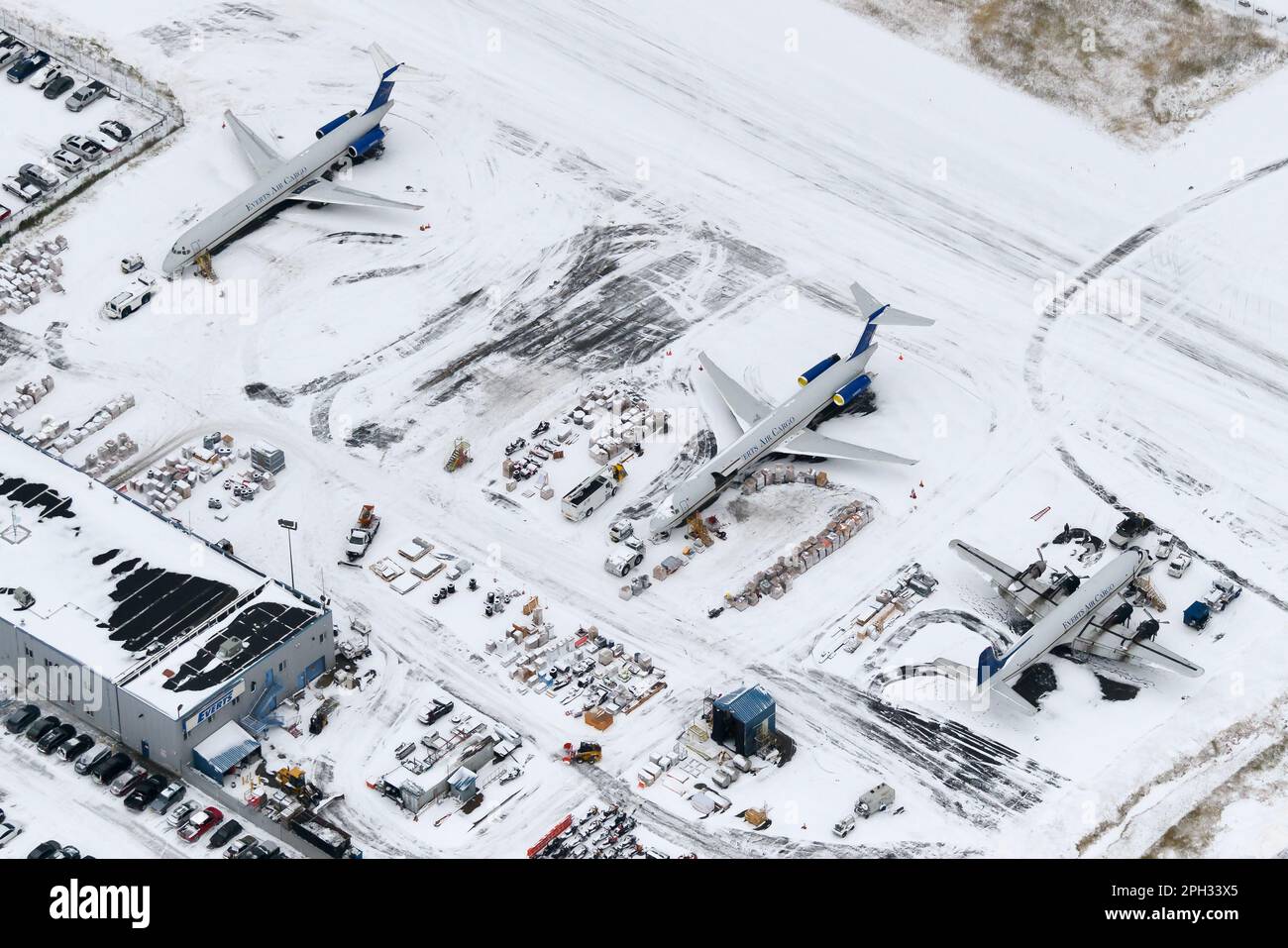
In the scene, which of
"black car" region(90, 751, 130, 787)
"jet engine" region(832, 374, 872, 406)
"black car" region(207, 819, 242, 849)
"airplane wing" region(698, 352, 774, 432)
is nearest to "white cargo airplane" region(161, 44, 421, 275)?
"airplane wing" region(698, 352, 774, 432)

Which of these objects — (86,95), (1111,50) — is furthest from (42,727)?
(1111,50)

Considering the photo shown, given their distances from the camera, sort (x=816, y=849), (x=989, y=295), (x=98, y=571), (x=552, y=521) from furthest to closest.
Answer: (x=989, y=295) → (x=552, y=521) → (x=98, y=571) → (x=816, y=849)

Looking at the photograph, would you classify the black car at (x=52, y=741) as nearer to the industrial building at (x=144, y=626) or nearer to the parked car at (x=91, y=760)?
the parked car at (x=91, y=760)

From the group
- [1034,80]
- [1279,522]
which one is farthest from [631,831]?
[1034,80]

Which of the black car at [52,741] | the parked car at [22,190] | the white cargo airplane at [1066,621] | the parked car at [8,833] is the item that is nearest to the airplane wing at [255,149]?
the parked car at [22,190]

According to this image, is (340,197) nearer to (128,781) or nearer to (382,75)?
(382,75)

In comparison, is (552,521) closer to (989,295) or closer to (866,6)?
(989,295)

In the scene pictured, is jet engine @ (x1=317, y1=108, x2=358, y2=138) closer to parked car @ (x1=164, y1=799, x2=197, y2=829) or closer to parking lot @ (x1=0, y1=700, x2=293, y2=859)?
parking lot @ (x1=0, y1=700, x2=293, y2=859)
